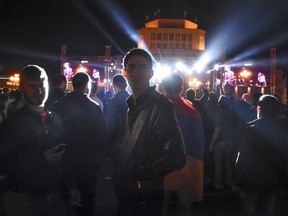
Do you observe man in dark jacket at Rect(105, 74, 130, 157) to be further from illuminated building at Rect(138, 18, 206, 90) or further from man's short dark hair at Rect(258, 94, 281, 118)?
illuminated building at Rect(138, 18, 206, 90)

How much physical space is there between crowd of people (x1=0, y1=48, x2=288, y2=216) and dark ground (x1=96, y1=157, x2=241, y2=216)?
36 centimetres

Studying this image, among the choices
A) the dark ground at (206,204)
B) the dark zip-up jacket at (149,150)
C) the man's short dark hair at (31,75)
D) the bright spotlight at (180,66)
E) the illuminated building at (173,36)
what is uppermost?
the illuminated building at (173,36)

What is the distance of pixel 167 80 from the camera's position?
4.43m

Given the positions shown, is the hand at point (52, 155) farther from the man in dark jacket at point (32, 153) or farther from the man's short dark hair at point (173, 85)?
the man's short dark hair at point (173, 85)

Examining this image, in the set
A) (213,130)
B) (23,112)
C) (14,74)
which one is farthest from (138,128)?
(14,74)

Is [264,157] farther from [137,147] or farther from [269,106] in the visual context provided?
[137,147]

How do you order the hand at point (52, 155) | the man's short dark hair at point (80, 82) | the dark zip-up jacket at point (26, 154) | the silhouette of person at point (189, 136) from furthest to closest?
the man's short dark hair at point (80, 82)
the silhouette of person at point (189, 136)
the hand at point (52, 155)
the dark zip-up jacket at point (26, 154)

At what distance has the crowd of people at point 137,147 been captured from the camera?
212cm

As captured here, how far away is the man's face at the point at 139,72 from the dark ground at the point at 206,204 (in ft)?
12.1

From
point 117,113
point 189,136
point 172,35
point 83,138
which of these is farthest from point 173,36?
point 83,138

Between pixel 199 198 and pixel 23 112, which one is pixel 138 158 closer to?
pixel 23 112

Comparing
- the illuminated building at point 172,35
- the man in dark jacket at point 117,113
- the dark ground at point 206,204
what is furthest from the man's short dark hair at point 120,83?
the illuminated building at point 172,35

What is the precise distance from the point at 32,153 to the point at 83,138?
1628mm

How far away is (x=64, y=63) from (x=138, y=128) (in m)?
26.1
